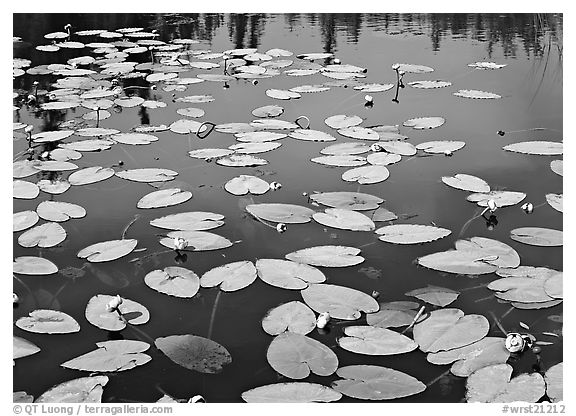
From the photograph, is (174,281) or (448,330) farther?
(174,281)

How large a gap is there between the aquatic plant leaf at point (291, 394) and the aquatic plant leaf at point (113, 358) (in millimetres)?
322

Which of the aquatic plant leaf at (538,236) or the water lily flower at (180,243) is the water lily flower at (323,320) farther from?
the aquatic plant leaf at (538,236)

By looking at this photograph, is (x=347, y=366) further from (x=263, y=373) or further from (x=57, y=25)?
(x=57, y=25)

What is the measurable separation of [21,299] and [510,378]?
1469mm

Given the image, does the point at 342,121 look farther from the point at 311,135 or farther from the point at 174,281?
the point at 174,281

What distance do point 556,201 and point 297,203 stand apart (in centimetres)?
103

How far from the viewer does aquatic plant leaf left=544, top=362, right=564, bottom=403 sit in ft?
4.80

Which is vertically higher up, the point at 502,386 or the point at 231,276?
the point at 231,276

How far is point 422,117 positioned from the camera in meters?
3.25

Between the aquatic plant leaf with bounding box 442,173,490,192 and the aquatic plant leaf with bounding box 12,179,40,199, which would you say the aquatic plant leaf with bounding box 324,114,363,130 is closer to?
the aquatic plant leaf with bounding box 442,173,490,192

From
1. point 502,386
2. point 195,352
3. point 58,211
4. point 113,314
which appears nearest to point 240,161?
point 58,211

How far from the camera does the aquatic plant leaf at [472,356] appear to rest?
155 centimetres

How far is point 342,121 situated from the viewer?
10.4 feet

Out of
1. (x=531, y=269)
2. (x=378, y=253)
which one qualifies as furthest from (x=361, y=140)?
(x=531, y=269)
